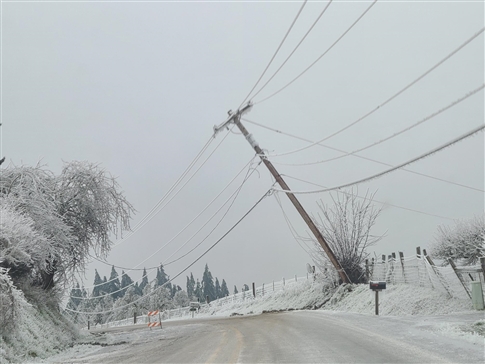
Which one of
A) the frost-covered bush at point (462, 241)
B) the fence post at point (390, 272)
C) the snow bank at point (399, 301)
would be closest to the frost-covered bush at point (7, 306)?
the snow bank at point (399, 301)

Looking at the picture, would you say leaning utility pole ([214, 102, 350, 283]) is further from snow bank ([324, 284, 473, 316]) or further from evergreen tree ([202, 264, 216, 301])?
evergreen tree ([202, 264, 216, 301])

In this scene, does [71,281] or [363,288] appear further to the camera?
[363,288]

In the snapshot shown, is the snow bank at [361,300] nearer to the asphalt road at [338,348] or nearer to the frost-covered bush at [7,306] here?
the asphalt road at [338,348]

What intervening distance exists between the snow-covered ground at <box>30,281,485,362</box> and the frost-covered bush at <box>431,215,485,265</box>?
21.9ft

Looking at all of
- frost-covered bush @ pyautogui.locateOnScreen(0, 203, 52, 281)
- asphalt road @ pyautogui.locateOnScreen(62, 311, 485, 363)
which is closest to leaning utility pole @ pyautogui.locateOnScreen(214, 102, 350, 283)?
asphalt road @ pyautogui.locateOnScreen(62, 311, 485, 363)

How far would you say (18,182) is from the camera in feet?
60.9

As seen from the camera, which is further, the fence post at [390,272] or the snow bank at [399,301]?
the fence post at [390,272]

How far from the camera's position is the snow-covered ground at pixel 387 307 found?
1167cm

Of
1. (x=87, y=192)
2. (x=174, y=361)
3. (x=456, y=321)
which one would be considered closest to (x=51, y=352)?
(x=174, y=361)

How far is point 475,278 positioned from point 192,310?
32.1 m

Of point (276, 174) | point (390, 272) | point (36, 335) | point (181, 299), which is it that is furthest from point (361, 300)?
point (181, 299)

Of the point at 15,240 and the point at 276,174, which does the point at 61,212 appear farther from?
the point at 276,174

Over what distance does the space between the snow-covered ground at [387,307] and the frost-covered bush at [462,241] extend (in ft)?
21.9

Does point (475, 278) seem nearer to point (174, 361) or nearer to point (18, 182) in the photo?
point (174, 361)
